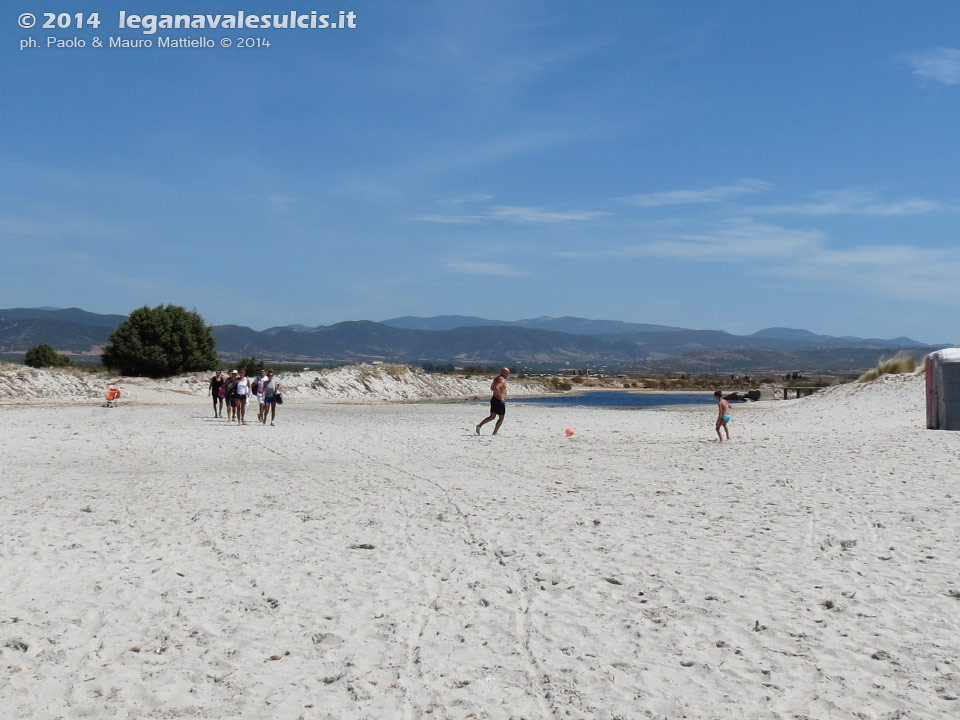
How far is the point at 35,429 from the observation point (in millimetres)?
23172

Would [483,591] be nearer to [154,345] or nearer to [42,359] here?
[154,345]

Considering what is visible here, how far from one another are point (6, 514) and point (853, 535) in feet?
33.6

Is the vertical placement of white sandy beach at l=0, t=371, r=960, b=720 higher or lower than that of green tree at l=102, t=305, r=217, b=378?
lower

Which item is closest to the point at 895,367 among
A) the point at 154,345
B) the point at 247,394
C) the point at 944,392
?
the point at 944,392

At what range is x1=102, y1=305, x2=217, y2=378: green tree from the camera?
2158 inches

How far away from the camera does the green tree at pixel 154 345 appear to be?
180 ft

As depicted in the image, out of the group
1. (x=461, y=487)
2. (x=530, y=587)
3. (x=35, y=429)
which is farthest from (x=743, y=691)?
(x=35, y=429)

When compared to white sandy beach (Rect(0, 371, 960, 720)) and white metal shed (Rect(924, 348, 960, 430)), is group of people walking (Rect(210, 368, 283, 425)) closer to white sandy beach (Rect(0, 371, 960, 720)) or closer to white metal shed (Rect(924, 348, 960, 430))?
white sandy beach (Rect(0, 371, 960, 720))

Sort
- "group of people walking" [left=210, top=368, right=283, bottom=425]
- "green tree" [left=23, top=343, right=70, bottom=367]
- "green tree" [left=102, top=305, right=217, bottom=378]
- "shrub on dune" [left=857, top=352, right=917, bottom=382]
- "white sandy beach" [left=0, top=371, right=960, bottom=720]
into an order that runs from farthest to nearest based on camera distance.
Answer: "green tree" [left=23, top=343, right=70, bottom=367] → "green tree" [left=102, top=305, right=217, bottom=378] → "shrub on dune" [left=857, top=352, right=917, bottom=382] → "group of people walking" [left=210, top=368, right=283, bottom=425] → "white sandy beach" [left=0, top=371, right=960, bottom=720]

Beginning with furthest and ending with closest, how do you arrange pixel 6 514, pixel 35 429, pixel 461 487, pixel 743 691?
pixel 35 429 → pixel 461 487 → pixel 6 514 → pixel 743 691

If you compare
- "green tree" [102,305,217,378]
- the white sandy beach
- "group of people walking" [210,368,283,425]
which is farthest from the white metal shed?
"green tree" [102,305,217,378]

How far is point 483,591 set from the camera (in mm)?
7234

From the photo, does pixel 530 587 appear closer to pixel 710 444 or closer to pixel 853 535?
pixel 853 535

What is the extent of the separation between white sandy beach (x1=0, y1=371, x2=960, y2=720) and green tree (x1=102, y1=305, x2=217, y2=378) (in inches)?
1647
